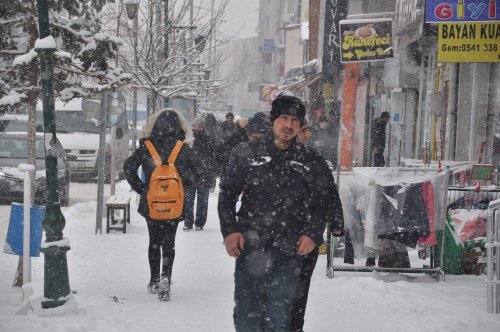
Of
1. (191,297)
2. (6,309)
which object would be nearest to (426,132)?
(191,297)

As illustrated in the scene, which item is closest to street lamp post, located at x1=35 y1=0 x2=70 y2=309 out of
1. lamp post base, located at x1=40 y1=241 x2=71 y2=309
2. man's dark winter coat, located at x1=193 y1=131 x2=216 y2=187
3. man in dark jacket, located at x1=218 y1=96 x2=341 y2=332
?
lamp post base, located at x1=40 y1=241 x2=71 y2=309

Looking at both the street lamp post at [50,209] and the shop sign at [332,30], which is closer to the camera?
the street lamp post at [50,209]

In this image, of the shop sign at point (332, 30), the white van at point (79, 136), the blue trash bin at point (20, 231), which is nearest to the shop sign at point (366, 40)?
the blue trash bin at point (20, 231)

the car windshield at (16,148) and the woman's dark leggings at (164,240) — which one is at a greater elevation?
the car windshield at (16,148)

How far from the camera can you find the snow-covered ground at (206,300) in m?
7.50

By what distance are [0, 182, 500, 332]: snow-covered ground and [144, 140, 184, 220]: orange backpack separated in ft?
→ 2.83

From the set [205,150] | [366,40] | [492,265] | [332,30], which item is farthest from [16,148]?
[492,265]

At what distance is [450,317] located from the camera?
793 cm

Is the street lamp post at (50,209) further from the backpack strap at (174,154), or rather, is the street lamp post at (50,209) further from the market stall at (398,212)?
the market stall at (398,212)

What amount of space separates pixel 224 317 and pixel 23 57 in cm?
319

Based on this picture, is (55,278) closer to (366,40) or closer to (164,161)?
(164,161)

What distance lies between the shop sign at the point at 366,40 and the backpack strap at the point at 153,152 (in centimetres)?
736

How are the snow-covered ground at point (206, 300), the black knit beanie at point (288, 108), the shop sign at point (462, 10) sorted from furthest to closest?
the shop sign at point (462, 10)
the snow-covered ground at point (206, 300)
the black knit beanie at point (288, 108)

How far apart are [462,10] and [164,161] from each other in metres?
5.29
